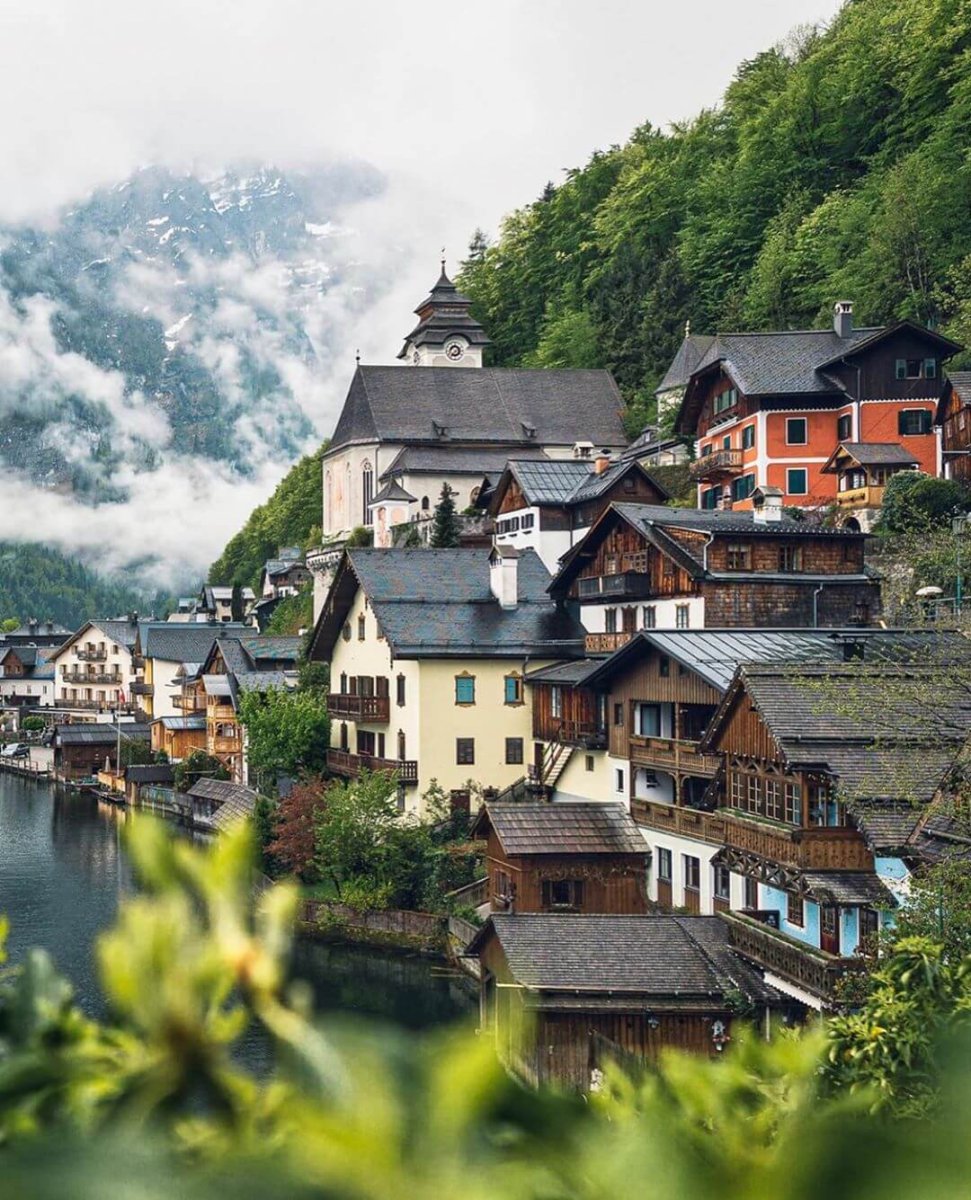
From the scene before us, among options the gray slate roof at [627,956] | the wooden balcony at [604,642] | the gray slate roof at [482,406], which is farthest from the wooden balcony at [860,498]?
the gray slate roof at [482,406]

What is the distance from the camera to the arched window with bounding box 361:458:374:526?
87988mm

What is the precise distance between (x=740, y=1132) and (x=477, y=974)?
1290 inches

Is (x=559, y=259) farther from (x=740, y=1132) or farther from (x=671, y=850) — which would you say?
(x=740, y=1132)

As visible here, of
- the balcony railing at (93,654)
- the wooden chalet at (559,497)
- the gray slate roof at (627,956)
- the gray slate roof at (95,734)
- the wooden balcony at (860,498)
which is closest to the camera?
the gray slate roof at (627,956)

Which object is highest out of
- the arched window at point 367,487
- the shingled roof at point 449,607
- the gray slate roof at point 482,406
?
the gray slate roof at point 482,406

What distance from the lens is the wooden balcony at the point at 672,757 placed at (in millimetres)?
30562

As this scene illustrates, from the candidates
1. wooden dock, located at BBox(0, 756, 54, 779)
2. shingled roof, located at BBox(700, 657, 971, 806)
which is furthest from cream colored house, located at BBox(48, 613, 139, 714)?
shingled roof, located at BBox(700, 657, 971, 806)

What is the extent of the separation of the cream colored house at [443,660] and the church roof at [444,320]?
5664 centimetres

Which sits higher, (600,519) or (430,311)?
(430,311)

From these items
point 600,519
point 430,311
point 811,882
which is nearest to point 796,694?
point 811,882

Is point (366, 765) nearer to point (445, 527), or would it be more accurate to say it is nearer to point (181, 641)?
point (445, 527)

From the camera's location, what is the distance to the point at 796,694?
2489 cm

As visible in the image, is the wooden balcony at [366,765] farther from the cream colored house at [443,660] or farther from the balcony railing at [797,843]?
the balcony railing at [797,843]

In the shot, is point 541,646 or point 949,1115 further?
point 541,646
